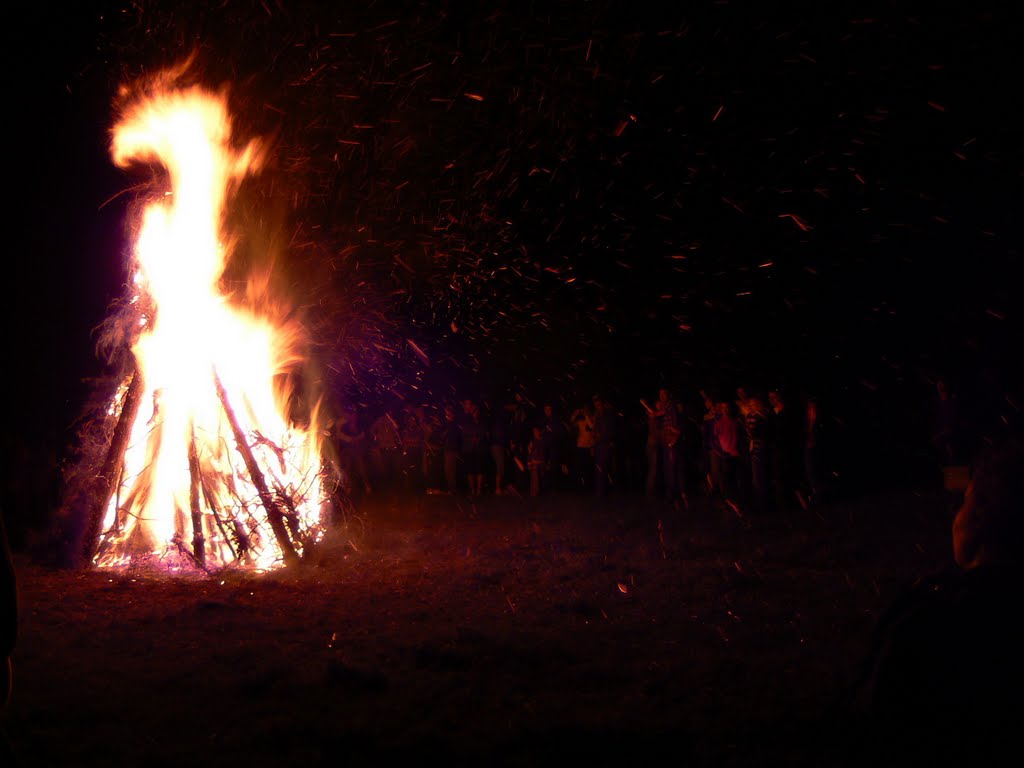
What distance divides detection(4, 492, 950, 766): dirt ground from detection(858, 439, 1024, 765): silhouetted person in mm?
800

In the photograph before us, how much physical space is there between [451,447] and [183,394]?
22.1 feet

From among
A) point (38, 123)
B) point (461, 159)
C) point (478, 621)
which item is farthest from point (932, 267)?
point (38, 123)

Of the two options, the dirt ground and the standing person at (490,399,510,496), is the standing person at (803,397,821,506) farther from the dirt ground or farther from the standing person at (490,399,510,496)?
the standing person at (490,399,510,496)

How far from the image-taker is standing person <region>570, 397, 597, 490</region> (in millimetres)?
14047

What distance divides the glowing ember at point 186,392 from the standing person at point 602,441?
6107 millimetres

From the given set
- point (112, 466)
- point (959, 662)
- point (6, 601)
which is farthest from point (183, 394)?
point (959, 662)

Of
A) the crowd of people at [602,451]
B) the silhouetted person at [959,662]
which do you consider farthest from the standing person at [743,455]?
the silhouetted person at [959,662]

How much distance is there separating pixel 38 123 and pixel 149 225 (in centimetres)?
284

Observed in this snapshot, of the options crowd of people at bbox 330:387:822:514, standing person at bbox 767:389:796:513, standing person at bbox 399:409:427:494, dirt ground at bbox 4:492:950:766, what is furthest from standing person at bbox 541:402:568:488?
dirt ground at bbox 4:492:950:766

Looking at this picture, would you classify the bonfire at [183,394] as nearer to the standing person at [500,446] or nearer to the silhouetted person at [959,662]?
the standing person at [500,446]

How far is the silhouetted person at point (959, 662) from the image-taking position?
2.11 m

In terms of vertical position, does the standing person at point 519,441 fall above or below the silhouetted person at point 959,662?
above

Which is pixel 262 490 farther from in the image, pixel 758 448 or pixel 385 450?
pixel 385 450

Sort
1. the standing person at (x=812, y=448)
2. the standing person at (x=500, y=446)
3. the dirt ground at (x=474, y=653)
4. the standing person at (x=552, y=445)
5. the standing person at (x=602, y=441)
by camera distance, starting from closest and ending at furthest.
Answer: the dirt ground at (x=474, y=653) < the standing person at (x=812, y=448) < the standing person at (x=602, y=441) < the standing person at (x=552, y=445) < the standing person at (x=500, y=446)
